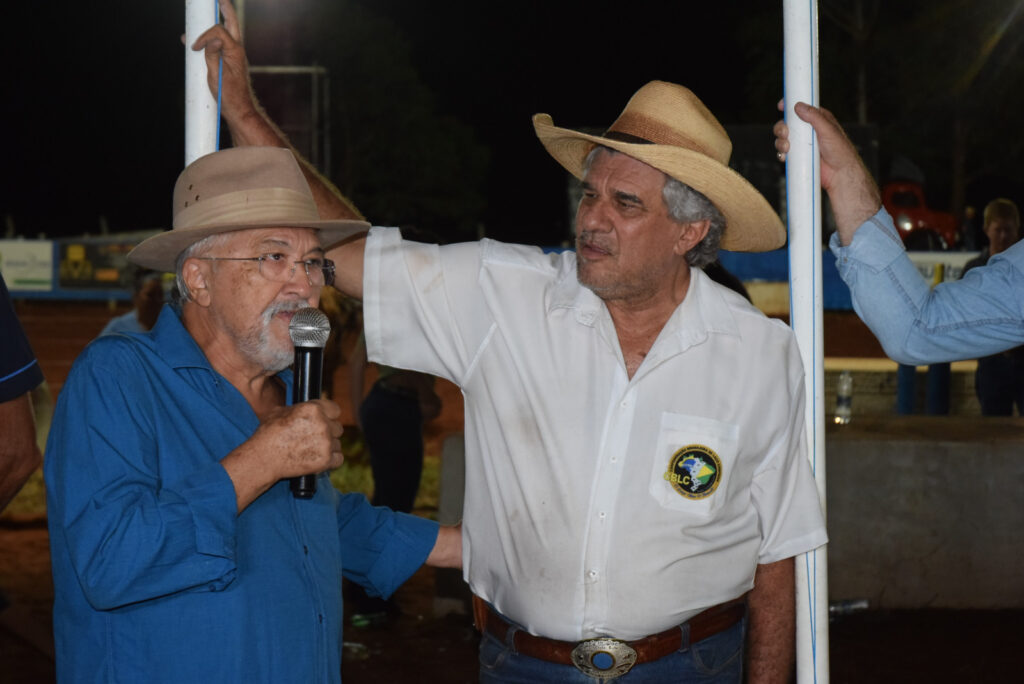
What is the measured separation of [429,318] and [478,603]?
0.77m

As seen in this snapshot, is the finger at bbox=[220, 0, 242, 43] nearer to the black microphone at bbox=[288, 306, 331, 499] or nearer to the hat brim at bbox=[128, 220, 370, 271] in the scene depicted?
the hat brim at bbox=[128, 220, 370, 271]

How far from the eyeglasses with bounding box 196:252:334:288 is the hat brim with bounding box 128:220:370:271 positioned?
63 mm

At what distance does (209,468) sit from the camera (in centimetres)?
217

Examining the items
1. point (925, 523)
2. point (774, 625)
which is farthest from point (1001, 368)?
point (774, 625)

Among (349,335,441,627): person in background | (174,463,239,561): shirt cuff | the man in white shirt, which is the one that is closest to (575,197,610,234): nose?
the man in white shirt

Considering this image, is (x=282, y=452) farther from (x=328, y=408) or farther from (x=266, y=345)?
(x=266, y=345)

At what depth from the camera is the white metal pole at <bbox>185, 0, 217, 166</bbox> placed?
2.76m

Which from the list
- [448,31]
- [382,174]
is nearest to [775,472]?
[382,174]

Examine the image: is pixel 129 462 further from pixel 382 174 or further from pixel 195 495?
pixel 382 174

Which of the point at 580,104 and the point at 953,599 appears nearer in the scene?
the point at 953,599

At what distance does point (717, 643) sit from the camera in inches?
115

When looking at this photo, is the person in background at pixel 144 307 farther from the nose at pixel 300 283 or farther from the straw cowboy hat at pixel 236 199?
the nose at pixel 300 283

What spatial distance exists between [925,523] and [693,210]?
4370 millimetres

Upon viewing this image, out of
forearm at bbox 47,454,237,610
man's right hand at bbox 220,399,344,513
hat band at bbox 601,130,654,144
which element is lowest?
forearm at bbox 47,454,237,610
